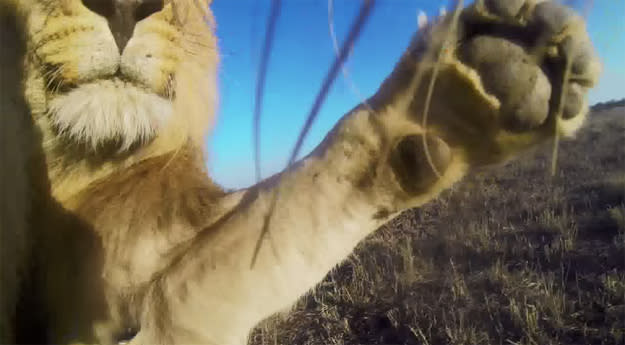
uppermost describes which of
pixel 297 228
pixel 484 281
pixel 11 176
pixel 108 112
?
pixel 108 112

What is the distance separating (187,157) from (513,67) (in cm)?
112

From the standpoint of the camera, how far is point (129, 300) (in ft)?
4.70

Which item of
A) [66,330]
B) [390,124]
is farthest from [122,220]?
[390,124]

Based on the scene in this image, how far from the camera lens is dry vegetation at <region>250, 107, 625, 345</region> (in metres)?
2.79

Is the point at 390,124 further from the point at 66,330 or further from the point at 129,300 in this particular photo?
the point at 66,330

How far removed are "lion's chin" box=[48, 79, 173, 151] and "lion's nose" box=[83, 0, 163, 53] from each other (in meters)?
0.11

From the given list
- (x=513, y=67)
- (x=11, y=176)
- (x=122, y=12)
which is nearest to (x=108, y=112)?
(x=122, y=12)

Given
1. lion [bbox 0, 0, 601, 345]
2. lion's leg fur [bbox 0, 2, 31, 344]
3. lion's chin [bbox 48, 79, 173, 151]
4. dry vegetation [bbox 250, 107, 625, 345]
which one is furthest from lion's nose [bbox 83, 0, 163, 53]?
dry vegetation [bbox 250, 107, 625, 345]

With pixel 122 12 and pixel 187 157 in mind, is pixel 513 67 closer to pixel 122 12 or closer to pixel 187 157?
pixel 122 12

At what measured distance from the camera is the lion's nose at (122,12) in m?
1.05

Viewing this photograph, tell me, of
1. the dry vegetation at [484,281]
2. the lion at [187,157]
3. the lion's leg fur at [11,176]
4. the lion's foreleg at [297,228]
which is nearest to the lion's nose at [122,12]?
the lion at [187,157]

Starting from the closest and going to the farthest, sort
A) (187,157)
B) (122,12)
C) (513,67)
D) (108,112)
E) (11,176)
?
(513,67) → (122,12) → (108,112) → (11,176) → (187,157)

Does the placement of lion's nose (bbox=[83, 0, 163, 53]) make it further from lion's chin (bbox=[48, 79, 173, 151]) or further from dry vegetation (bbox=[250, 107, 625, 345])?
dry vegetation (bbox=[250, 107, 625, 345])

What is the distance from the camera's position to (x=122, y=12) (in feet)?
3.48
